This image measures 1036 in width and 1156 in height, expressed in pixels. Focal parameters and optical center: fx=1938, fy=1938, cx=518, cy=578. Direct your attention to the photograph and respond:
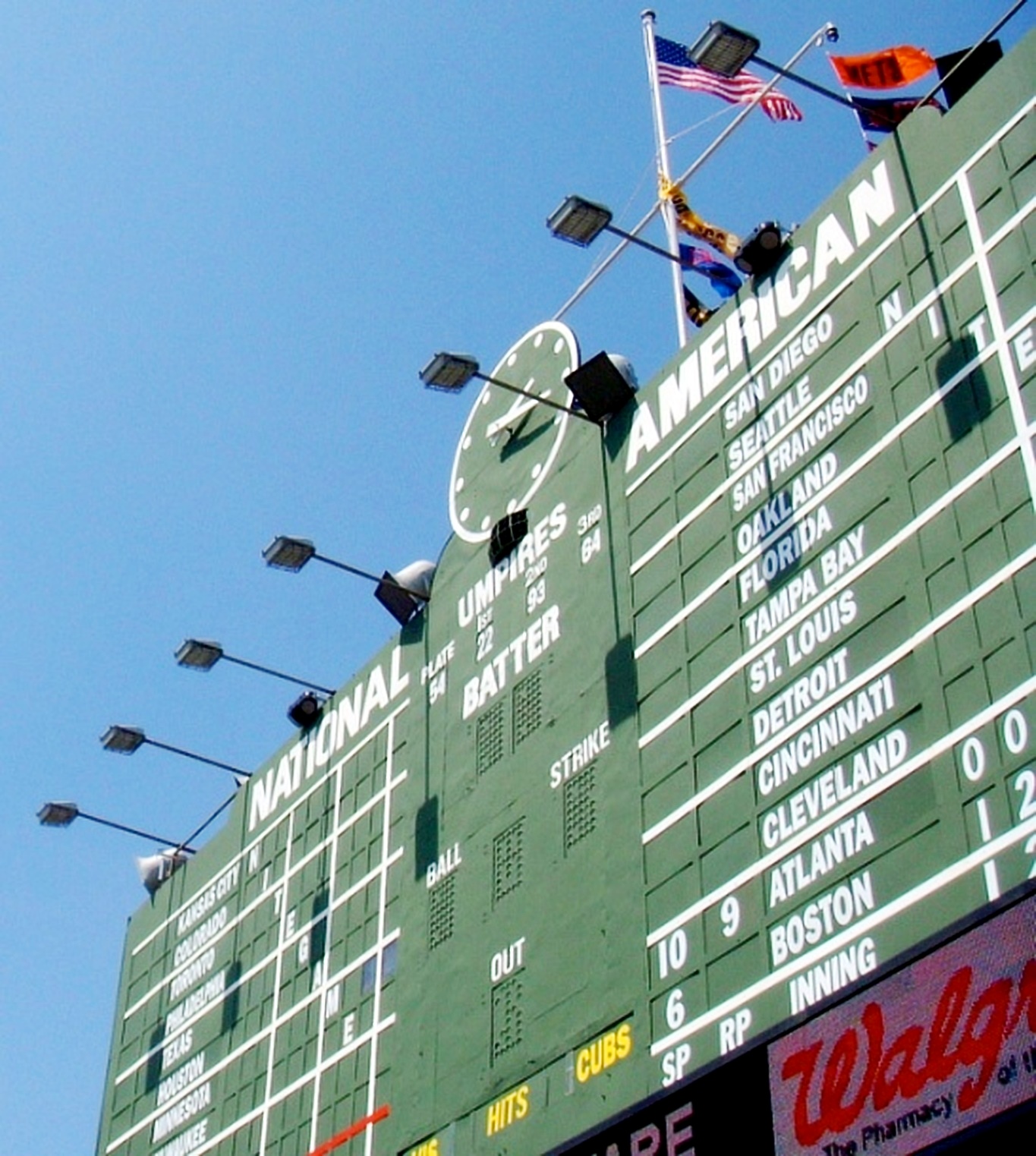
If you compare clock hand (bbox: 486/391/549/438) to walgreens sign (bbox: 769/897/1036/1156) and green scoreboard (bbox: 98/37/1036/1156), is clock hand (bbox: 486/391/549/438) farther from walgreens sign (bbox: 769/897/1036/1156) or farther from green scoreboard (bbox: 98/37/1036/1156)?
walgreens sign (bbox: 769/897/1036/1156)

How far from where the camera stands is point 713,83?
14.5 meters

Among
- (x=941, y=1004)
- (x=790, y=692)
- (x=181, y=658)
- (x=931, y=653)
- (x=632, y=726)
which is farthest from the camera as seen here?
(x=181, y=658)

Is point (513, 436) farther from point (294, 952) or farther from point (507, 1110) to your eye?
point (507, 1110)

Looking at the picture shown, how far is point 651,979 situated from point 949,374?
3.44 m

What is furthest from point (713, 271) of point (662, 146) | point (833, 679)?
point (833, 679)

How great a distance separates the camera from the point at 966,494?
28.8 ft

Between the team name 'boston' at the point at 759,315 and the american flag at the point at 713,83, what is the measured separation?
311 cm

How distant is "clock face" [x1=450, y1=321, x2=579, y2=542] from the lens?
13.2 meters

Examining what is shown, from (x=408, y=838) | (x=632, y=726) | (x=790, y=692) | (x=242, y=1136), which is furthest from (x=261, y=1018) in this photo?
(x=790, y=692)

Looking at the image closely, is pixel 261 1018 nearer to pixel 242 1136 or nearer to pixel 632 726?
pixel 242 1136

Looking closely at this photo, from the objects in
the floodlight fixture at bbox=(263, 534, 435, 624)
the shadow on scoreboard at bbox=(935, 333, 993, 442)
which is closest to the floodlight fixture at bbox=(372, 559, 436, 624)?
the floodlight fixture at bbox=(263, 534, 435, 624)

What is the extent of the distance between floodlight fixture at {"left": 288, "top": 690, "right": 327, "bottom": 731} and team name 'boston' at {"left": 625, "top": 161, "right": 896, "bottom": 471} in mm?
4796

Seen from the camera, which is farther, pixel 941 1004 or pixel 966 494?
pixel 966 494

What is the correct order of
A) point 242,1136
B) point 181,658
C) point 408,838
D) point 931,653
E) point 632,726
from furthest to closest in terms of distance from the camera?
point 181,658 < point 242,1136 < point 408,838 < point 632,726 < point 931,653
